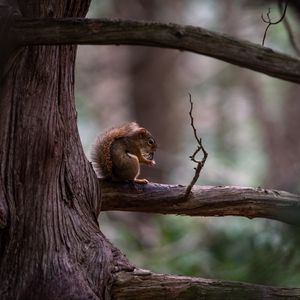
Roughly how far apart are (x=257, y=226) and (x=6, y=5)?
15.7ft

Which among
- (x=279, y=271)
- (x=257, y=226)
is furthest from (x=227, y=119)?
(x=279, y=271)

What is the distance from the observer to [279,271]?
13.9 ft

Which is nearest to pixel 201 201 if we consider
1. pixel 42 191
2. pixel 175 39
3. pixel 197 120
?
pixel 42 191

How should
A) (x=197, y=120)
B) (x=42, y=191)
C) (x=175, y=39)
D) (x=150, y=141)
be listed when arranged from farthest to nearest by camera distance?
(x=197, y=120) < (x=150, y=141) < (x=42, y=191) < (x=175, y=39)

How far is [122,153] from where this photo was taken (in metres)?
3.36

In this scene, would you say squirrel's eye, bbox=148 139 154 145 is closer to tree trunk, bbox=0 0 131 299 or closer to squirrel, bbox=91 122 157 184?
squirrel, bbox=91 122 157 184

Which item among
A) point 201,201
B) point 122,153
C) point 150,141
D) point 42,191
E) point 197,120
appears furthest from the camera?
point 197,120

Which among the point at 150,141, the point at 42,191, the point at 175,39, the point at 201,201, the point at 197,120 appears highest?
the point at 197,120

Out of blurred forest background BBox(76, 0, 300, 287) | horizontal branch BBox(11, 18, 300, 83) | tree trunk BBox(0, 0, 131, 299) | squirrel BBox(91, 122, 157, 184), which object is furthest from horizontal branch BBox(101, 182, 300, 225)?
blurred forest background BBox(76, 0, 300, 287)

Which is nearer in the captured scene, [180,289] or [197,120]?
[180,289]

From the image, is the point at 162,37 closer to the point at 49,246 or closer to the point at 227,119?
the point at 49,246

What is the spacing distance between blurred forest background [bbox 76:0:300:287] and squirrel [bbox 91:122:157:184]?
1.90 meters

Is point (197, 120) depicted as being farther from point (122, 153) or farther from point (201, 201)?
point (201, 201)

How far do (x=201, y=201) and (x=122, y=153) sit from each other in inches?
16.7
